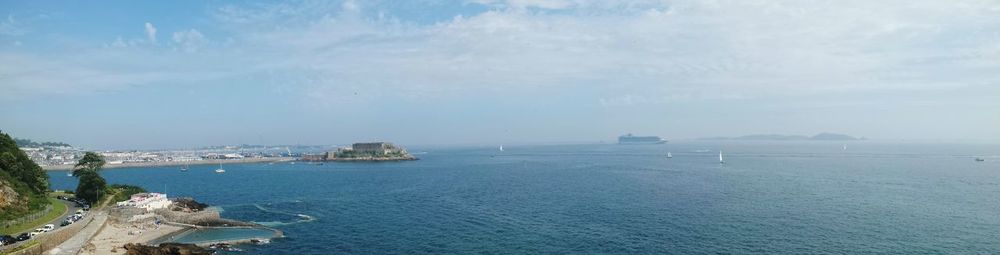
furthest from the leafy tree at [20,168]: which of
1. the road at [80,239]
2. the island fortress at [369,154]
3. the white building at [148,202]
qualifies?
the island fortress at [369,154]

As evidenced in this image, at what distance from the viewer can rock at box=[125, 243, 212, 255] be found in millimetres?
31375

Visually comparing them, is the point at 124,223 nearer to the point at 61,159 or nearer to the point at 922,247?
the point at 922,247

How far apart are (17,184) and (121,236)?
12.1 metres

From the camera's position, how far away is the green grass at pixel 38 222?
33.5 meters

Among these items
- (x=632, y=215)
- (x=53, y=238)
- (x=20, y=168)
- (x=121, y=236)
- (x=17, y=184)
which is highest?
(x=20, y=168)

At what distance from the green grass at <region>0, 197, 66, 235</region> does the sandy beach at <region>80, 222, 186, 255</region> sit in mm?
3261

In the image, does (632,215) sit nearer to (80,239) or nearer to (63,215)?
(80,239)

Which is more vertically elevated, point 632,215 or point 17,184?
point 17,184

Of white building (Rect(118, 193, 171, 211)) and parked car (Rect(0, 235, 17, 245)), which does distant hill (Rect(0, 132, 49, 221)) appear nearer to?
white building (Rect(118, 193, 171, 211))

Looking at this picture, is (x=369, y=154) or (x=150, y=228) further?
(x=369, y=154)

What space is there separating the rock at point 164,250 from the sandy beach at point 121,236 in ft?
2.56

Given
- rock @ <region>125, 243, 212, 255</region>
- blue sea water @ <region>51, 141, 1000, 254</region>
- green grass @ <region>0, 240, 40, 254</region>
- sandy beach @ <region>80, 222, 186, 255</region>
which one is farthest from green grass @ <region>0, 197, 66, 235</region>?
blue sea water @ <region>51, 141, 1000, 254</region>

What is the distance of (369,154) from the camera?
499ft

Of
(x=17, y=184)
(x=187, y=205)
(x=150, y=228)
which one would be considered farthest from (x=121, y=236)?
(x=187, y=205)
